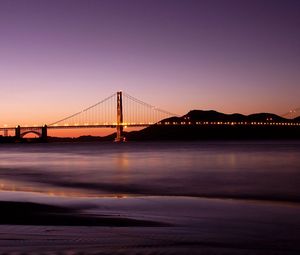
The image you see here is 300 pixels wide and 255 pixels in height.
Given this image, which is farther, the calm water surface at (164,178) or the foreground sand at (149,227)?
the calm water surface at (164,178)

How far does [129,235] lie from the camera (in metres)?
5.18

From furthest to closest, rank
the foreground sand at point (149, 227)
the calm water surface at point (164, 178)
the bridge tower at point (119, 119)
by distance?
the bridge tower at point (119, 119) < the calm water surface at point (164, 178) < the foreground sand at point (149, 227)

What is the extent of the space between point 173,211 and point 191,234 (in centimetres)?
235

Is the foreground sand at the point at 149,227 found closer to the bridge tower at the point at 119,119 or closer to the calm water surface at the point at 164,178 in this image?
the calm water surface at the point at 164,178

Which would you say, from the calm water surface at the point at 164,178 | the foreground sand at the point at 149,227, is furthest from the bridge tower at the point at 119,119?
the foreground sand at the point at 149,227

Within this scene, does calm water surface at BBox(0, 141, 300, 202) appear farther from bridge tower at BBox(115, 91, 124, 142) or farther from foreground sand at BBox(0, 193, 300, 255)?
bridge tower at BBox(115, 91, 124, 142)

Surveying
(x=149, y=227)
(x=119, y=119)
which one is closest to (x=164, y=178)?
(x=149, y=227)

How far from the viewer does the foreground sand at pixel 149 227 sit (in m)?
4.52

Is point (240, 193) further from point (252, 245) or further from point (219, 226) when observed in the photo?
point (252, 245)

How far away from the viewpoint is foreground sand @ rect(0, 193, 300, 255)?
4523 mm

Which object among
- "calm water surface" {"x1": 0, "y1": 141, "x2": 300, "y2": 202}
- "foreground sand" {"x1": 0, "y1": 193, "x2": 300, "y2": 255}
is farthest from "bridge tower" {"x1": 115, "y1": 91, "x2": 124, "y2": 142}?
"foreground sand" {"x1": 0, "y1": 193, "x2": 300, "y2": 255}

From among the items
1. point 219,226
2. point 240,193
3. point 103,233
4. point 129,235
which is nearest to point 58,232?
point 103,233

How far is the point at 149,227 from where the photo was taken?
5.87 metres

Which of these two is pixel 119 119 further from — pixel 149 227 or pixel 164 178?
pixel 149 227
